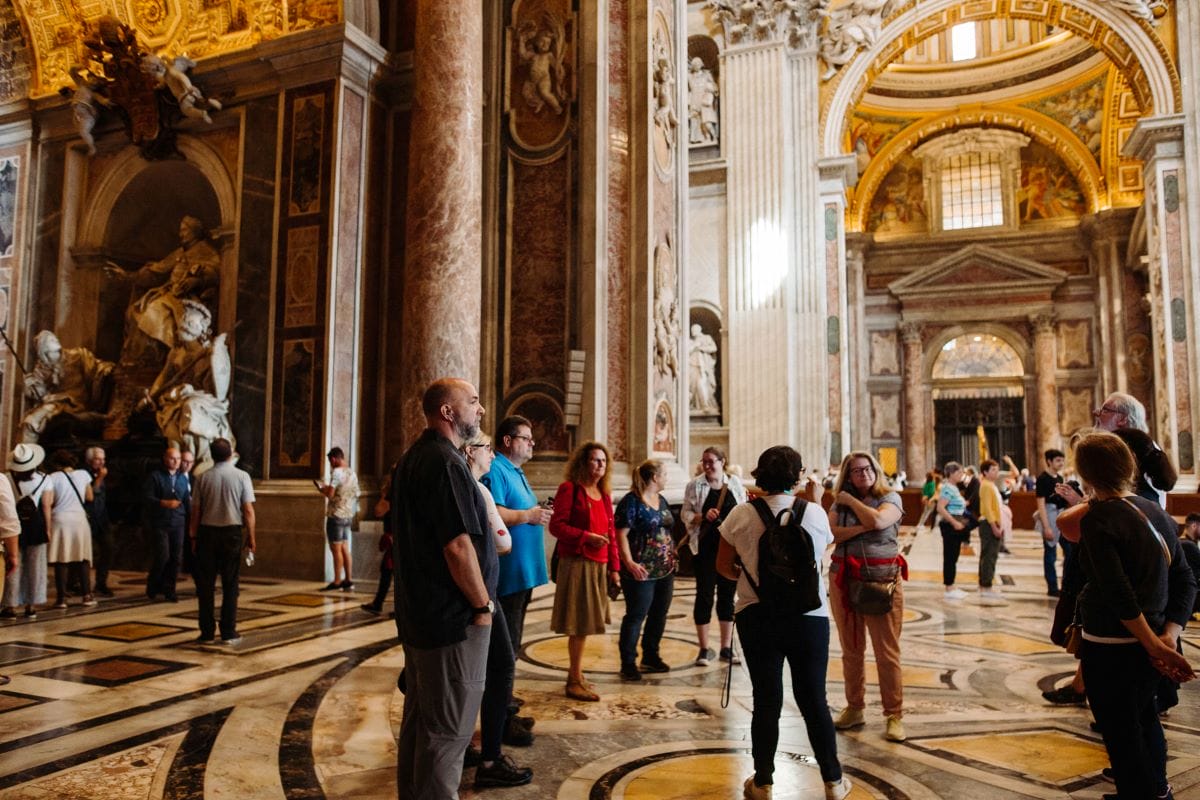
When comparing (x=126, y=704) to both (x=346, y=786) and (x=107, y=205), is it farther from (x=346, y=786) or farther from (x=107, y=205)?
(x=107, y=205)

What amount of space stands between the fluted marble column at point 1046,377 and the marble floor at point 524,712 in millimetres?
23902

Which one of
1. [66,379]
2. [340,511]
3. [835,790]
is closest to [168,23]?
[66,379]

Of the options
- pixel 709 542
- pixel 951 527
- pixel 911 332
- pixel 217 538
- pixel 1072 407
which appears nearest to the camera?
pixel 709 542

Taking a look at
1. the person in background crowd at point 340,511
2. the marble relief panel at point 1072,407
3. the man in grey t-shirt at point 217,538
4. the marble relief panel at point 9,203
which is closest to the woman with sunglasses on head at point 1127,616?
the man in grey t-shirt at point 217,538

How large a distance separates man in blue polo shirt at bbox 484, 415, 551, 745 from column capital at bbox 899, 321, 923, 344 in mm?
28078

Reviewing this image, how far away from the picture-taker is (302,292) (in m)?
9.80

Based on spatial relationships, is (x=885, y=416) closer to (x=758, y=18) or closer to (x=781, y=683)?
(x=758, y=18)

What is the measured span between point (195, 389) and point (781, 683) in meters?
8.47

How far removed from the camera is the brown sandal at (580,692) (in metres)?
4.70

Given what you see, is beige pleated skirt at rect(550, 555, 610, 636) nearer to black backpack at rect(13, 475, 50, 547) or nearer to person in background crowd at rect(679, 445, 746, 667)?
person in background crowd at rect(679, 445, 746, 667)

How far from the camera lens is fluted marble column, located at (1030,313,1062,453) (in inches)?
1109

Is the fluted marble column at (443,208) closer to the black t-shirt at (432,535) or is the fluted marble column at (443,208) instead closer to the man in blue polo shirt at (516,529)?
the man in blue polo shirt at (516,529)

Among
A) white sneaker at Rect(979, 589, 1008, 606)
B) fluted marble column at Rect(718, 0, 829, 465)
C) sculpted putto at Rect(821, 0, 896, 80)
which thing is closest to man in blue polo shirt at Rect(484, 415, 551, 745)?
white sneaker at Rect(979, 589, 1008, 606)

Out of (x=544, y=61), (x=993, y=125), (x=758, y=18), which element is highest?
(x=993, y=125)
